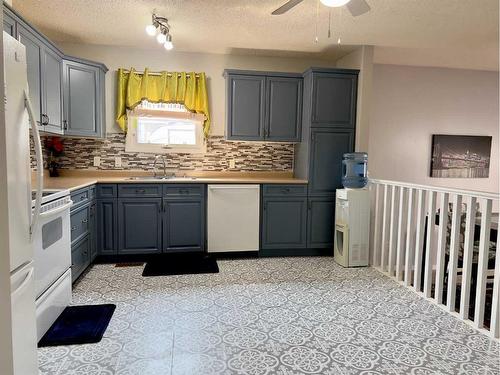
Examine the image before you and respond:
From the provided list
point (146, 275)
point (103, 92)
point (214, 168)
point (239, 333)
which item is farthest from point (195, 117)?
point (239, 333)

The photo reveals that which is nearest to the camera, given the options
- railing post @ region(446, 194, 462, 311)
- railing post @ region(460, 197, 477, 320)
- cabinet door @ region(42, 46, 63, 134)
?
railing post @ region(460, 197, 477, 320)

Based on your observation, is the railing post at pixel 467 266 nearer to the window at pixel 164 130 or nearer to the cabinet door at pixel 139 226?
the cabinet door at pixel 139 226

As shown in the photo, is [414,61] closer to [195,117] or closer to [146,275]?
[195,117]

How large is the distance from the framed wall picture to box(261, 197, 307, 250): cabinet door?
2.30 metres

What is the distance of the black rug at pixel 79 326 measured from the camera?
218 centimetres

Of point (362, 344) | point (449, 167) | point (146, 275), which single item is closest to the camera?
point (362, 344)

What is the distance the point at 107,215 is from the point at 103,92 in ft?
4.71

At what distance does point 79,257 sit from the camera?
316 centimetres

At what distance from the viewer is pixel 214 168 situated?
14.8 feet

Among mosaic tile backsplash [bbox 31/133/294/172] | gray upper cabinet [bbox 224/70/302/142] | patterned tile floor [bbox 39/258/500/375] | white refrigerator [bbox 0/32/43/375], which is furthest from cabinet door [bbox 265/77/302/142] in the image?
white refrigerator [bbox 0/32/43/375]

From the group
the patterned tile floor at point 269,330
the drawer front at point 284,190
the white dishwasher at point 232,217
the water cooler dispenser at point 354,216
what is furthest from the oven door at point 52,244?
the water cooler dispenser at point 354,216

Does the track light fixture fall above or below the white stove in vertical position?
above

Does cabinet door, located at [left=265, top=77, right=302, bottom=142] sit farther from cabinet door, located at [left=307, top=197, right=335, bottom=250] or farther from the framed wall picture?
the framed wall picture

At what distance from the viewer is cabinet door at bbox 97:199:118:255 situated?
147 inches
